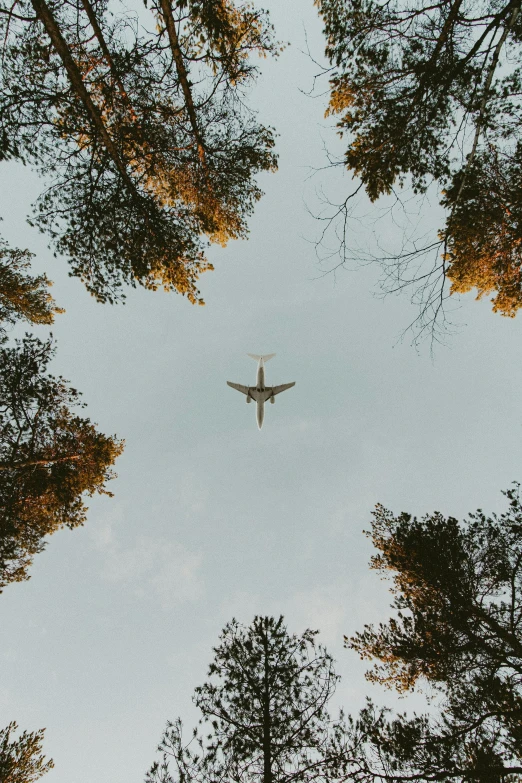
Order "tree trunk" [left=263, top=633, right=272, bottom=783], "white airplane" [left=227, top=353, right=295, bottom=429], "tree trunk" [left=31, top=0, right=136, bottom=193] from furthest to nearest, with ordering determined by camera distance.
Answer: "white airplane" [left=227, top=353, right=295, bottom=429], "tree trunk" [left=263, top=633, right=272, bottom=783], "tree trunk" [left=31, top=0, right=136, bottom=193]

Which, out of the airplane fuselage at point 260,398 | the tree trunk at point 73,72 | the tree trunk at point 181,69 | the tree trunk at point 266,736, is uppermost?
the airplane fuselage at point 260,398

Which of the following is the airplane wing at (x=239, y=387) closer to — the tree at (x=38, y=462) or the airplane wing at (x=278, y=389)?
the airplane wing at (x=278, y=389)

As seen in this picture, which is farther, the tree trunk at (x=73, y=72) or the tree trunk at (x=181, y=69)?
the tree trunk at (x=181, y=69)

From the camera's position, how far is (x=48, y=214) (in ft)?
23.2

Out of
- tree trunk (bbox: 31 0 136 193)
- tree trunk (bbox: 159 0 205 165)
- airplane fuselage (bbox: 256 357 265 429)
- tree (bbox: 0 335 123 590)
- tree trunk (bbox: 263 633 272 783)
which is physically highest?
airplane fuselage (bbox: 256 357 265 429)

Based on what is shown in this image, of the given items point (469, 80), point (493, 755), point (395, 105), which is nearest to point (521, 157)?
point (469, 80)

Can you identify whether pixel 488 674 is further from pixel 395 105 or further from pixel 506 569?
pixel 395 105

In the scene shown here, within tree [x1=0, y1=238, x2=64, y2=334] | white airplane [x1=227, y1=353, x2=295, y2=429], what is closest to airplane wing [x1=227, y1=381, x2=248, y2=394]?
white airplane [x1=227, y1=353, x2=295, y2=429]

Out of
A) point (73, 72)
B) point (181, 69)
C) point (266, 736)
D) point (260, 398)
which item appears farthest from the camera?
point (260, 398)

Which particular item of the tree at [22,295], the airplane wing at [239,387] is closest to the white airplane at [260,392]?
the airplane wing at [239,387]

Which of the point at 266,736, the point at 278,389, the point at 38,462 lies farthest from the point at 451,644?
the point at 278,389

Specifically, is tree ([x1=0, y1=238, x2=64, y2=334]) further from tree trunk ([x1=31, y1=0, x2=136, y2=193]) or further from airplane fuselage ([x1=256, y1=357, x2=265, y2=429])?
airplane fuselage ([x1=256, y1=357, x2=265, y2=429])

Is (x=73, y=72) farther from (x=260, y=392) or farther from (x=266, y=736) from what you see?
(x=260, y=392)

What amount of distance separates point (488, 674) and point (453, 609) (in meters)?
1.18
